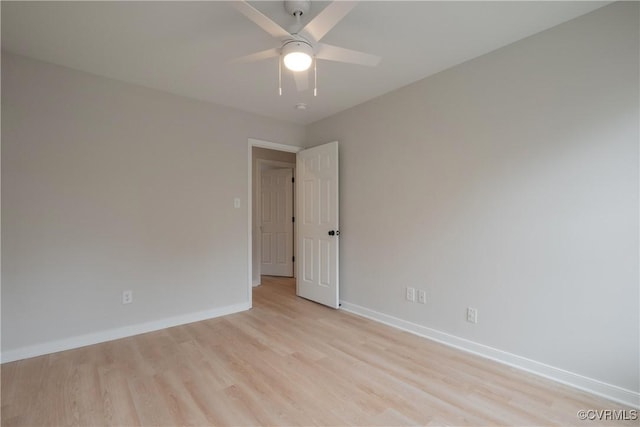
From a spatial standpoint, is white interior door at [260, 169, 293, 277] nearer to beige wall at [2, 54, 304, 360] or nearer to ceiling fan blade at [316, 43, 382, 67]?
beige wall at [2, 54, 304, 360]

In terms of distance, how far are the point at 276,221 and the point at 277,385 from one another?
374 centimetres

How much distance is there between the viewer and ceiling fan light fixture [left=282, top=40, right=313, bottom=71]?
176cm

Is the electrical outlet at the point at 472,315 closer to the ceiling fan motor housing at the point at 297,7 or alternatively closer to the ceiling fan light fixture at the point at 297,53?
the ceiling fan light fixture at the point at 297,53

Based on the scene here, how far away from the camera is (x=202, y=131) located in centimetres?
333

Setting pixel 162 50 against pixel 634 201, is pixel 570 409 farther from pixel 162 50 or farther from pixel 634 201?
pixel 162 50

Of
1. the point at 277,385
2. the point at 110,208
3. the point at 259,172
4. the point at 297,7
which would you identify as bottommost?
the point at 277,385

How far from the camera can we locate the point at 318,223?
12.7ft

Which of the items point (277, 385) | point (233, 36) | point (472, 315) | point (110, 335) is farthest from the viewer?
point (110, 335)

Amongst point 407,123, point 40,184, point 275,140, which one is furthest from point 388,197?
point 40,184

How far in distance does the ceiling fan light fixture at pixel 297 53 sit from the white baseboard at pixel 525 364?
256cm

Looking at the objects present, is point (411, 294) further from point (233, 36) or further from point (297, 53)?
point (233, 36)

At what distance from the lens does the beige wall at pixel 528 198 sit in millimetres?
1825

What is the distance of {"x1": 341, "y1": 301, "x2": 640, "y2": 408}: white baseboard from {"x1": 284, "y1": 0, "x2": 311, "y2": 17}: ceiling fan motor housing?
2818 mm

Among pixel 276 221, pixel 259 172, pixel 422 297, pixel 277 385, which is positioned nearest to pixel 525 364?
pixel 422 297
